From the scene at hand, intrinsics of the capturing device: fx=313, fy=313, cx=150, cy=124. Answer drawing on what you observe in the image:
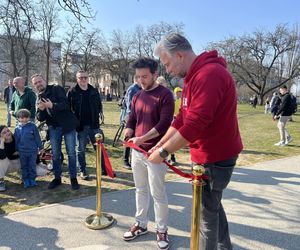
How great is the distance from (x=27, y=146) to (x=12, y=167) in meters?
0.49

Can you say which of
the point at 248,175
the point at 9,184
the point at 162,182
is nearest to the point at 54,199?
the point at 9,184

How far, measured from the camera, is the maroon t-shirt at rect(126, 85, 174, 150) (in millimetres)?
3436

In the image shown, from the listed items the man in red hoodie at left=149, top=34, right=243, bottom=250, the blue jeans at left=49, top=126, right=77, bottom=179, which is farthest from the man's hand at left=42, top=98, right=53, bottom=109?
the man in red hoodie at left=149, top=34, right=243, bottom=250

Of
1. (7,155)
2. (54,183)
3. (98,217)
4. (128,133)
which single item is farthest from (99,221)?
(7,155)

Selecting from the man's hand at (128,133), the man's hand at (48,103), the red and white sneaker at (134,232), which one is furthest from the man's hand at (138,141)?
the man's hand at (48,103)

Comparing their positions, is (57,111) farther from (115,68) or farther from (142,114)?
(115,68)

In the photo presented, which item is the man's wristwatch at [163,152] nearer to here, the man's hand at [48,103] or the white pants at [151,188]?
the white pants at [151,188]

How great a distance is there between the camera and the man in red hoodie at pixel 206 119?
2.22 m

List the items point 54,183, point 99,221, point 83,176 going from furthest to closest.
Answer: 1. point 83,176
2. point 54,183
3. point 99,221

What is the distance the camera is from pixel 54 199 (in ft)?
16.0

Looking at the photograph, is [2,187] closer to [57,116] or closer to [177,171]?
[57,116]

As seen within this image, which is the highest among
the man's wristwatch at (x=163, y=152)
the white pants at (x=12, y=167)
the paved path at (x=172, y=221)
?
the man's wristwatch at (x=163, y=152)

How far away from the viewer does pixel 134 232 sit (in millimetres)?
3600

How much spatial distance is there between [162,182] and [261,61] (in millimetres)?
44867
